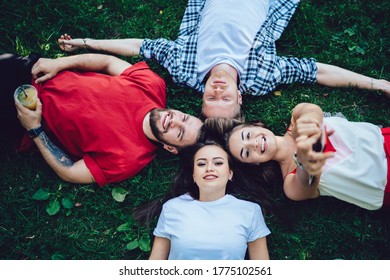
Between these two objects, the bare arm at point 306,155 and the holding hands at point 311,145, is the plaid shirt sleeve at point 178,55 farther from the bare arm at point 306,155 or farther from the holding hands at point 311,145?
the holding hands at point 311,145

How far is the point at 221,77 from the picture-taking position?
3.76 meters

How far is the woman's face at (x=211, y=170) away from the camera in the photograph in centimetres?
346

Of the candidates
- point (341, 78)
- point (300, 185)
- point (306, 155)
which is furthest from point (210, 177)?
point (341, 78)

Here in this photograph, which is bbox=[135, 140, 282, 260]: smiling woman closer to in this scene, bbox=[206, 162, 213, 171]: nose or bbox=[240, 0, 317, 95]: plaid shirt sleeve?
bbox=[206, 162, 213, 171]: nose

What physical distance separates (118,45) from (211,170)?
6.00 feet

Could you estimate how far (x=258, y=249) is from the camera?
3.54 meters

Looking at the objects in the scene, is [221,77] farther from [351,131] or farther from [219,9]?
[351,131]

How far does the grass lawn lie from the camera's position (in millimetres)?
3766

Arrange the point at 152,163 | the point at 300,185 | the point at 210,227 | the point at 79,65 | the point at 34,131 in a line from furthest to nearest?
the point at 152,163
the point at 79,65
the point at 34,131
the point at 210,227
the point at 300,185

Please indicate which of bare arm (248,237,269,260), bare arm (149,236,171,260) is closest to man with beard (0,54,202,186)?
bare arm (149,236,171,260)

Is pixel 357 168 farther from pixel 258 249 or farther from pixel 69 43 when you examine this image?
pixel 69 43
